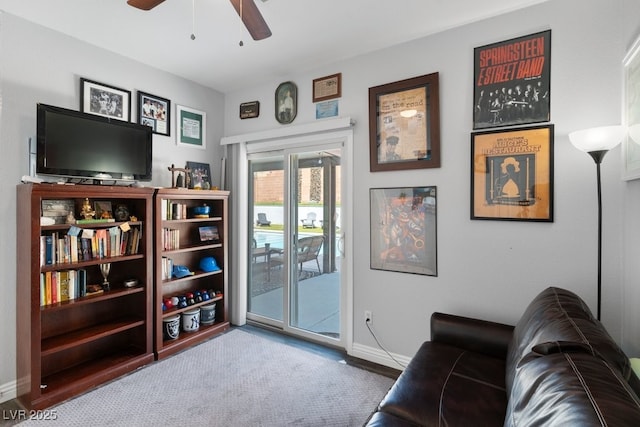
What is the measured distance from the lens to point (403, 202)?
2561 mm

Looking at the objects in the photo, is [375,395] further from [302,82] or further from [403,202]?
[302,82]

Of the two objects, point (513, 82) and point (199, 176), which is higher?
point (513, 82)

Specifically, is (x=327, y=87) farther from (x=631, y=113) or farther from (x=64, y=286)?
(x=64, y=286)

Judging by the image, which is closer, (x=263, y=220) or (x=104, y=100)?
(x=104, y=100)

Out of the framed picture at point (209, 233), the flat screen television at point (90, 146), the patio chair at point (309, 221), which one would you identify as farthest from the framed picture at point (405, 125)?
the flat screen television at point (90, 146)

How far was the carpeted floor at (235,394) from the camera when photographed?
1966 mm

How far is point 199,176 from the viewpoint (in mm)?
3264

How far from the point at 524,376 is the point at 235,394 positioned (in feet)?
6.24

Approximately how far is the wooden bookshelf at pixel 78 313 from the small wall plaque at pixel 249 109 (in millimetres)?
1401

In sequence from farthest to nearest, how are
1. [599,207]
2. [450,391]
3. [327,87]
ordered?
[327,87]
[599,207]
[450,391]

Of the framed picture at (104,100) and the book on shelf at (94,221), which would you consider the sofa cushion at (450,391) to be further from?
the framed picture at (104,100)

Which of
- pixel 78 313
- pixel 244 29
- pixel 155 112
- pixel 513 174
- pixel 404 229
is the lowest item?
pixel 78 313

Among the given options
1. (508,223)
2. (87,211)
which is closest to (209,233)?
(87,211)

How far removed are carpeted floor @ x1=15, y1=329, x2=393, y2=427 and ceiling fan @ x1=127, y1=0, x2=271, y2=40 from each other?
2389 mm
